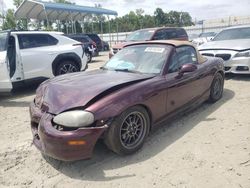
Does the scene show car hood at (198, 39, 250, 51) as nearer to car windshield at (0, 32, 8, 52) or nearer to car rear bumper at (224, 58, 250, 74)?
car rear bumper at (224, 58, 250, 74)

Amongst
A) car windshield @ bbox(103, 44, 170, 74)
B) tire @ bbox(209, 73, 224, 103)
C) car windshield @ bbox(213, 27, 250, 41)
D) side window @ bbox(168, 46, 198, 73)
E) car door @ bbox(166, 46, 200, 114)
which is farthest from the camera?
car windshield @ bbox(213, 27, 250, 41)

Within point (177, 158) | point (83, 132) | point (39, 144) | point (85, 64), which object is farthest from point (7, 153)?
point (85, 64)

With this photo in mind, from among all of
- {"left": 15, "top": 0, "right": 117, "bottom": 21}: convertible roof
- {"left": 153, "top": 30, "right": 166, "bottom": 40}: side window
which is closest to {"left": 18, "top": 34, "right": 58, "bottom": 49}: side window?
{"left": 153, "top": 30, "right": 166, "bottom": 40}: side window

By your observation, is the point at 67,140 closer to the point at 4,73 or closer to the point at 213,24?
the point at 4,73

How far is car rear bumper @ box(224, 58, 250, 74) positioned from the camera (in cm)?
781

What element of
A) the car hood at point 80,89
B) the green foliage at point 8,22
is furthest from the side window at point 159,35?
the green foliage at point 8,22

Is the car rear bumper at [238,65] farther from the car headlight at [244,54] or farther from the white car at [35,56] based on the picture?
the white car at [35,56]

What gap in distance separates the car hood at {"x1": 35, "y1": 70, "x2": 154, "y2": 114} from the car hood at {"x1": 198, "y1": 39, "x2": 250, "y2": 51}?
194 inches

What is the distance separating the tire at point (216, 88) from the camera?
591 centimetres

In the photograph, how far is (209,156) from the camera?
3.74 meters

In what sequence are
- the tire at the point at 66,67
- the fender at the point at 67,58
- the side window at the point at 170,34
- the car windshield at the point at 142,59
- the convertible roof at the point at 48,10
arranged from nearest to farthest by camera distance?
the car windshield at the point at 142,59, the fender at the point at 67,58, the tire at the point at 66,67, the side window at the point at 170,34, the convertible roof at the point at 48,10

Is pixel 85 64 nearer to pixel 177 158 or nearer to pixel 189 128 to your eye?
pixel 189 128

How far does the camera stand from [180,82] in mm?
4633

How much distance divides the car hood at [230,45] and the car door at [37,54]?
4.67 meters
